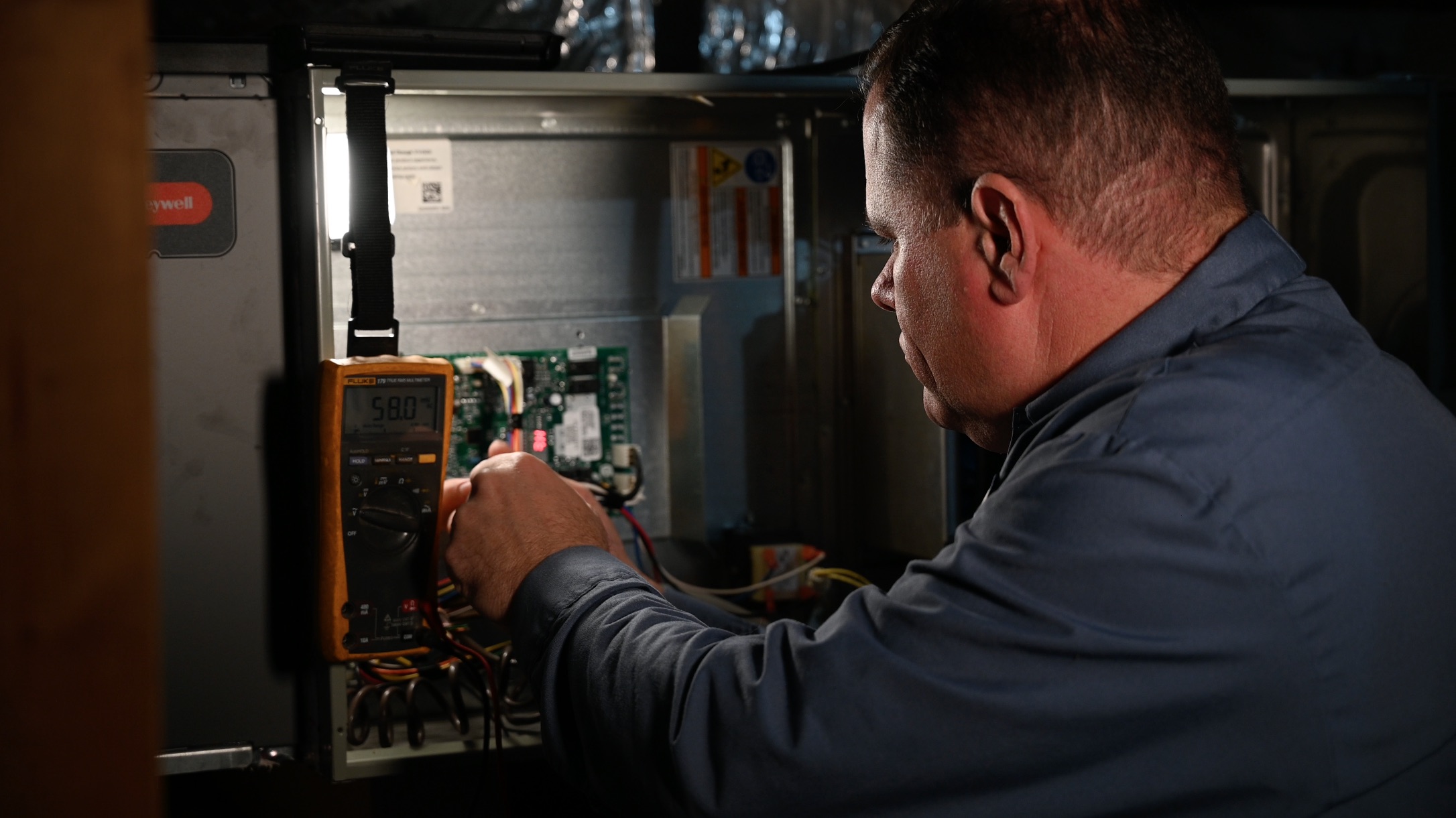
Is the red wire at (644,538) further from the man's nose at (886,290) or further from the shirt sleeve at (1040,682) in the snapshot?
the shirt sleeve at (1040,682)

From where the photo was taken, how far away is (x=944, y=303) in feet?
3.11

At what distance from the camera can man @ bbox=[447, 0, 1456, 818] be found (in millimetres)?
712

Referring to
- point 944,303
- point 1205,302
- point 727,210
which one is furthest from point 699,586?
point 1205,302

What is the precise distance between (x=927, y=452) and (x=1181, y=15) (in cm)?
79

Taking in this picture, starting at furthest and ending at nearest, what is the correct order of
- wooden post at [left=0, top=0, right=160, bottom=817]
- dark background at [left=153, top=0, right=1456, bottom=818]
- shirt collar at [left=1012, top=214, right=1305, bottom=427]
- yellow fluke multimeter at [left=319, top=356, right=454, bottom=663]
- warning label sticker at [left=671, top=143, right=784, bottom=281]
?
1. dark background at [left=153, top=0, right=1456, bottom=818]
2. warning label sticker at [left=671, top=143, right=784, bottom=281]
3. yellow fluke multimeter at [left=319, top=356, right=454, bottom=663]
4. shirt collar at [left=1012, top=214, right=1305, bottom=427]
5. wooden post at [left=0, top=0, right=160, bottom=817]

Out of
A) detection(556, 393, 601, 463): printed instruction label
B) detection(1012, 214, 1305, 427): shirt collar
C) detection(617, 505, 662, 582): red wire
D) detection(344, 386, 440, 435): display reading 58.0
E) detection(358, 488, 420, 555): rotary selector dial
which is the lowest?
detection(617, 505, 662, 582): red wire

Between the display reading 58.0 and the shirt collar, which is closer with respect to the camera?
the shirt collar

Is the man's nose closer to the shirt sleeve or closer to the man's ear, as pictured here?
the man's ear

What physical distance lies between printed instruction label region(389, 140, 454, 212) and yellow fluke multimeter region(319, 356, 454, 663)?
0.41m

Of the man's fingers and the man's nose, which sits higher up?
the man's nose

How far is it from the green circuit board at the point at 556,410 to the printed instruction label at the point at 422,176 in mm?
206

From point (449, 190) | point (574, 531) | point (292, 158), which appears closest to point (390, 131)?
point (449, 190)

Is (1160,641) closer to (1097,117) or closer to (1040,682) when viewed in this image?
(1040,682)

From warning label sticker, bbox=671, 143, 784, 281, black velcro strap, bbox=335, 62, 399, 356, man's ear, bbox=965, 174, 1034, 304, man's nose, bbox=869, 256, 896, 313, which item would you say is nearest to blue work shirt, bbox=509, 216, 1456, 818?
man's ear, bbox=965, 174, 1034, 304
